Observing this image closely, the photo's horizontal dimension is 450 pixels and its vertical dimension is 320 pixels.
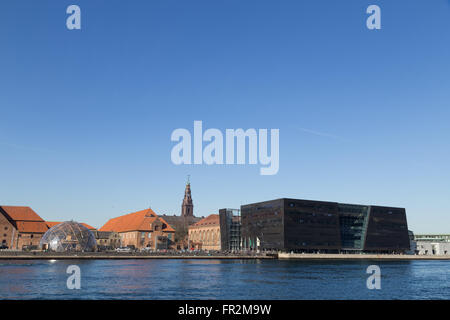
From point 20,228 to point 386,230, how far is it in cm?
13947

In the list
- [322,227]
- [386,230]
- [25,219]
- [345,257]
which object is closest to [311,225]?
[322,227]

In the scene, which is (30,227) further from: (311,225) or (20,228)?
Result: (311,225)

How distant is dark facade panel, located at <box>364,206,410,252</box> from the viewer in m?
165

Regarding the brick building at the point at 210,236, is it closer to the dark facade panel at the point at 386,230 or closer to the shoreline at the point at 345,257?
the shoreline at the point at 345,257

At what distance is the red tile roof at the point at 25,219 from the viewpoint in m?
145

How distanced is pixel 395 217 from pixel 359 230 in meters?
19.5

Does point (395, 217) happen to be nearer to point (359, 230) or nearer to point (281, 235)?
point (359, 230)

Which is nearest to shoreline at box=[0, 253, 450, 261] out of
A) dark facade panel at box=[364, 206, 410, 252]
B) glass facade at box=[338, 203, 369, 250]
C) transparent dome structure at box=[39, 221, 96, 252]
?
dark facade panel at box=[364, 206, 410, 252]

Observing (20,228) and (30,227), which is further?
(30,227)

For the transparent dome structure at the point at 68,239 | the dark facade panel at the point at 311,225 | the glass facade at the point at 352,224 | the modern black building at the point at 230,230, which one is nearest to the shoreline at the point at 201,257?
the dark facade panel at the point at 311,225

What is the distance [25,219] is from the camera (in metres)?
149

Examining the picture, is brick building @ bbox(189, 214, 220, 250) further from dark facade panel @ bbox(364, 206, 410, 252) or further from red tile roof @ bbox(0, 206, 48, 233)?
red tile roof @ bbox(0, 206, 48, 233)
